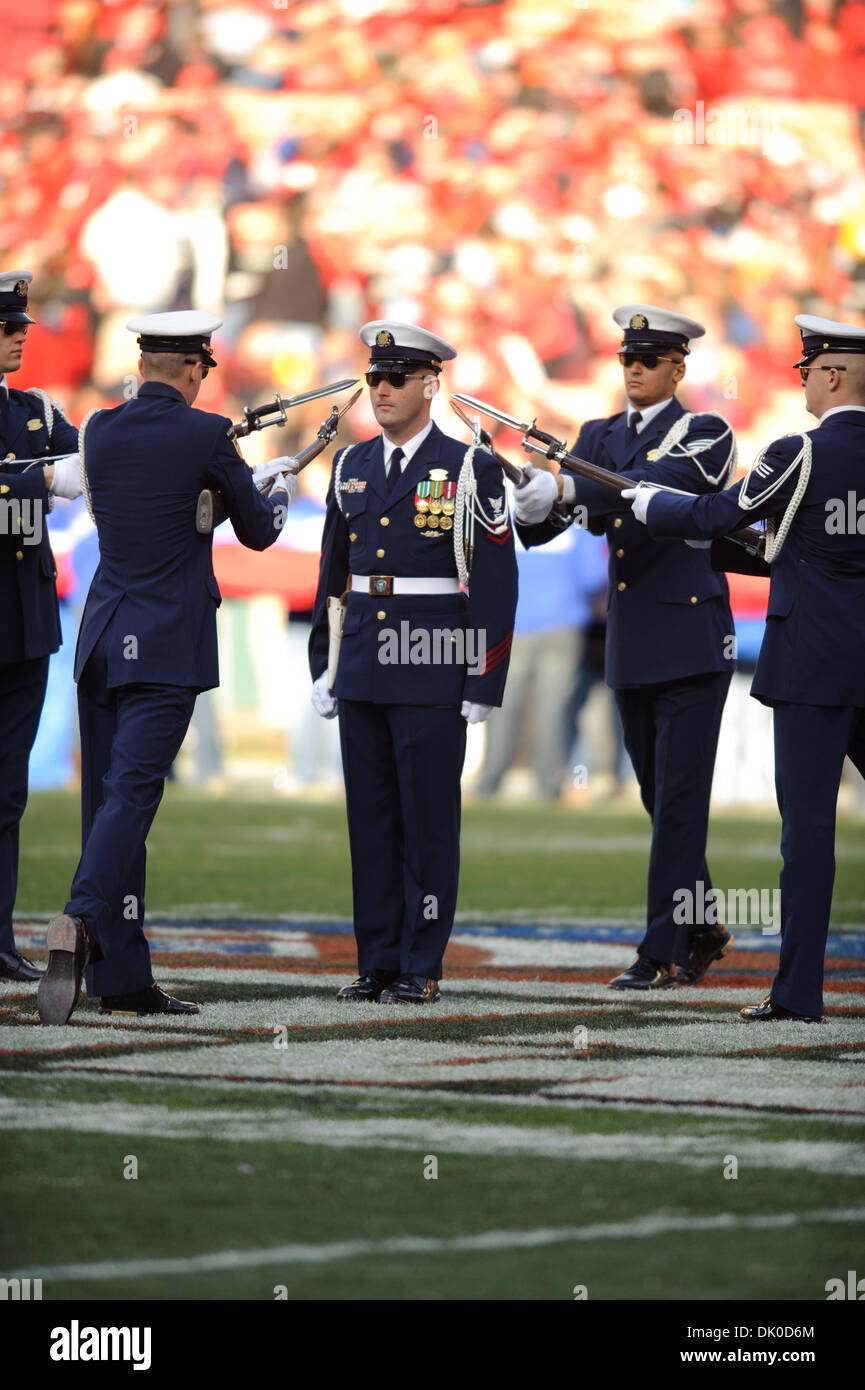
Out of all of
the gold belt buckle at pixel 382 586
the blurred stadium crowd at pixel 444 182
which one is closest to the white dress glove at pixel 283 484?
the gold belt buckle at pixel 382 586

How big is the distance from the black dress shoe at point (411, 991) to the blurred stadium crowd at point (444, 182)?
1264cm

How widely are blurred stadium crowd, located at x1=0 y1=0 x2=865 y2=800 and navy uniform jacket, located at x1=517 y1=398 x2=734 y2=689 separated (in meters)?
11.6

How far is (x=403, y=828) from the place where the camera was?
6359mm

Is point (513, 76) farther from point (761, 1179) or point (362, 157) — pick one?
point (761, 1179)

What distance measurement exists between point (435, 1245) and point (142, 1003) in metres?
2.41

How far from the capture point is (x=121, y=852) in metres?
5.66

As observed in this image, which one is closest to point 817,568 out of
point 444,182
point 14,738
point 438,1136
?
point 438,1136

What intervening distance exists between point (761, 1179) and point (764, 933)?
4.88 m

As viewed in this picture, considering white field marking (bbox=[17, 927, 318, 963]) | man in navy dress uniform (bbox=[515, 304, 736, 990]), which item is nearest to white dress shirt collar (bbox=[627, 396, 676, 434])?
man in navy dress uniform (bbox=[515, 304, 736, 990])

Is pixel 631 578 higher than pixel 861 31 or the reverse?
the reverse

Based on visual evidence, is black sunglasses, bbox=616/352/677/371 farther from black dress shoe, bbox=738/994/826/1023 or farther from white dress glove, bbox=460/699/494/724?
black dress shoe, bbox=738/994/826/1023

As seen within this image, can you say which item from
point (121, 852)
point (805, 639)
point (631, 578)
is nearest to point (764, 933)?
point (631, 578)

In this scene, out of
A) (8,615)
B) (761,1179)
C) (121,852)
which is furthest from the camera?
(8,615)
